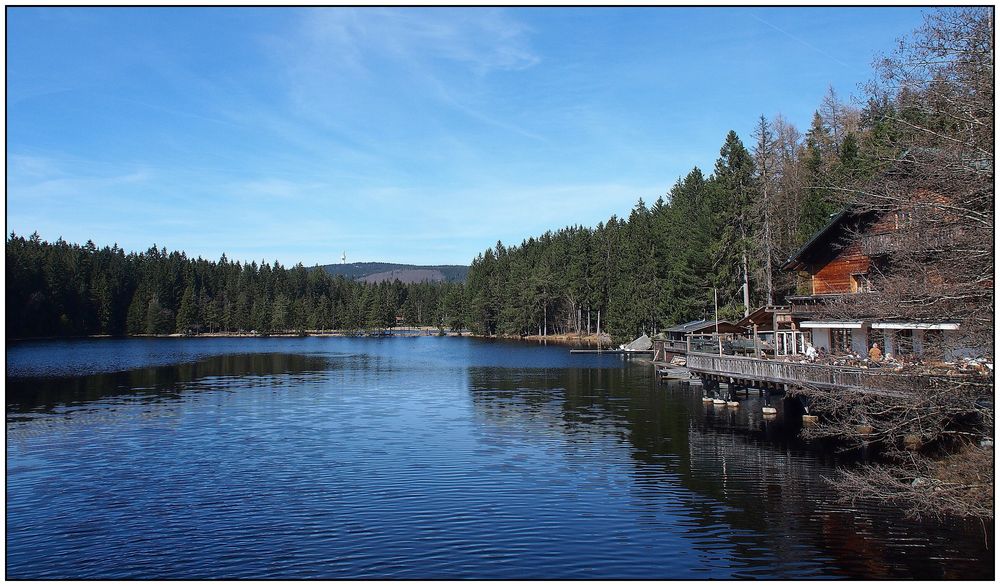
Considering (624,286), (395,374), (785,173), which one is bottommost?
(395,374)

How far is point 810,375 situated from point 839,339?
526 inches

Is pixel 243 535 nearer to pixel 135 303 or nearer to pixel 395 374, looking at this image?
pixel 395 374

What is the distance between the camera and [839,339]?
4053 centimetres

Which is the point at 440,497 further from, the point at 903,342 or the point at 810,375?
the point at 810,375

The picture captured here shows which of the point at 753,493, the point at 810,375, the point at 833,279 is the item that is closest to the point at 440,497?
the point at 753,493

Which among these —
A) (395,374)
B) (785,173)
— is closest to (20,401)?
(395,374)

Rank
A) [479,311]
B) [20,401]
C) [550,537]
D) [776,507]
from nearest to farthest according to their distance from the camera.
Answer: [550,537] < [776,507] < [20,401] < [479,311]

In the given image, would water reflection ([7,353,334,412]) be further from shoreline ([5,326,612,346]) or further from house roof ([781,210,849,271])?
shoreline ([5,326,612,346])

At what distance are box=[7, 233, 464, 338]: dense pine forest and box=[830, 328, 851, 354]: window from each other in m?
126

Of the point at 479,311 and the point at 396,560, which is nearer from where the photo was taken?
the point at 396,560

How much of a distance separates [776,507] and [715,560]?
4780mm

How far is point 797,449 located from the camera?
27234mm

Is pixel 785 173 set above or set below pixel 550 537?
above

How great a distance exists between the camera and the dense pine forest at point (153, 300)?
13488cm
